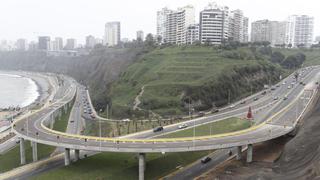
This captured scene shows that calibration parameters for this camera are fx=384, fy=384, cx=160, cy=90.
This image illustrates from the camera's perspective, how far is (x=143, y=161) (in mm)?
56594

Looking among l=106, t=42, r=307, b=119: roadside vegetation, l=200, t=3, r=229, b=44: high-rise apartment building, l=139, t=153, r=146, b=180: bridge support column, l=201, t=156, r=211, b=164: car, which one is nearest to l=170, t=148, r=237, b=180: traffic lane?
l=201, t=156, r=211, b=164: car

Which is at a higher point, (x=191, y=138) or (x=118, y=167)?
(x=191, y=138)

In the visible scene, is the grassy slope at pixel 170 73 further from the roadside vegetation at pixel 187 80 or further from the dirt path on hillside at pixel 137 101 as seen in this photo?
the dirt path on hillside at pixel 137 101

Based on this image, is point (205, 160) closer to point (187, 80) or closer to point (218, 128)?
point (218, 128)

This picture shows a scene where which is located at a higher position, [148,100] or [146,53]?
[146,53]

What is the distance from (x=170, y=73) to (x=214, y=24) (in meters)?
75.5

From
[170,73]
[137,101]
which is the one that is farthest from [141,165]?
[170,73]

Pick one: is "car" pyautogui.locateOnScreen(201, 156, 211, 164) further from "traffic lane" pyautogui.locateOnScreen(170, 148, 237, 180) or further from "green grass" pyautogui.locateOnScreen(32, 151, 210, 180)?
Result: "green grass" pyautogui.locateOnScreen(32, 151, 210, 180)

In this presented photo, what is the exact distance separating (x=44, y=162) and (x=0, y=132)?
39.8 meters

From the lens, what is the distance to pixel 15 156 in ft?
242

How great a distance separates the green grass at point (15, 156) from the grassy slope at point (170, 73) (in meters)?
29.7

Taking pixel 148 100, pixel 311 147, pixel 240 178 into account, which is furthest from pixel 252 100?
pixel 240 178

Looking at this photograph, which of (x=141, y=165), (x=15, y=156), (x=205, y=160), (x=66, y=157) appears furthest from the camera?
(x=15, y=156)

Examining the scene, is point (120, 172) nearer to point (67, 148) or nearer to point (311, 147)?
point (67, 148)
